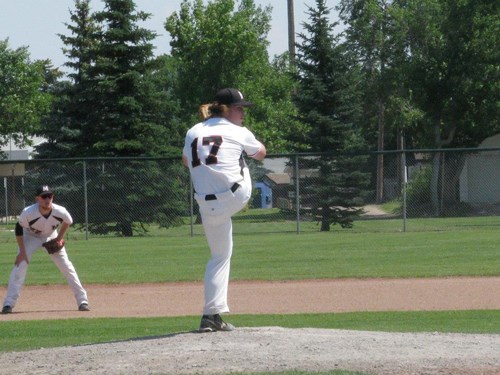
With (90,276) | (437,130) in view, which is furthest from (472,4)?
(90,276)

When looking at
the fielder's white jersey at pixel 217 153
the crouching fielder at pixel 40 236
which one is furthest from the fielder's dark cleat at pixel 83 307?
the fielder's white jersey at pixel 217 153

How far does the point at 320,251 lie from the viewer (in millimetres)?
22641

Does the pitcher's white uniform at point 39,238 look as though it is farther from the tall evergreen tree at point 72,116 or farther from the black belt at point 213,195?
the tall evergreen tree at point 72,116

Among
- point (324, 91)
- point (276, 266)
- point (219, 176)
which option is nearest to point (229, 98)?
point (219, 176)

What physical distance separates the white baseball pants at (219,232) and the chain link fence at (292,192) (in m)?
19.0

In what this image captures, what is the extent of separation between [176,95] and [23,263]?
41013 millimetres

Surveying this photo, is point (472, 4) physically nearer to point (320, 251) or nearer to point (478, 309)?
point (320, 251)

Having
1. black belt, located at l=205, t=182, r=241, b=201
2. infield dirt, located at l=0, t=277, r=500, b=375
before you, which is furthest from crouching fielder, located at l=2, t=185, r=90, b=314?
black belt, located at l=205, t=182, r=241, b=201

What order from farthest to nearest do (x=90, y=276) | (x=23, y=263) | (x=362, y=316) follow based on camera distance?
(x=90, y=276)
(x=23, y=263)
(x=362, y=316)

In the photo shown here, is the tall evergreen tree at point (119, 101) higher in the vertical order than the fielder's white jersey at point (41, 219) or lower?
higher

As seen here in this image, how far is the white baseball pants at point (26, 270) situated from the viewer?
44.7 ft

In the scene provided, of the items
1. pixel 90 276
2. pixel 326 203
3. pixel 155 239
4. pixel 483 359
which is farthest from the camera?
pixel 326 203

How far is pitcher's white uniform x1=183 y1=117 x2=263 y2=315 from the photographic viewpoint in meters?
8.09

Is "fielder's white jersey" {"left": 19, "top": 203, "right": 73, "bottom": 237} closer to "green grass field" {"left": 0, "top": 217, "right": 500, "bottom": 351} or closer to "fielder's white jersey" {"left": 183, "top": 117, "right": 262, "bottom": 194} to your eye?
"green grass field" {"left": 0, "top": 217, "right": 500, "bottom": 351}
